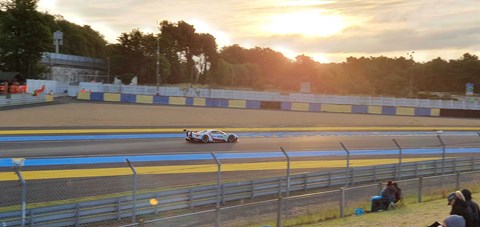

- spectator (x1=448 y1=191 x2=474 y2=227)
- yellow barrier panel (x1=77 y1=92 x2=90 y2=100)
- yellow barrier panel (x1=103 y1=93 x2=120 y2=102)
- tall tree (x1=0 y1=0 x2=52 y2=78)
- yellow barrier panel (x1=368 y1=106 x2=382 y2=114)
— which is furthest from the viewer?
tall tree (x1=0 y1=0 x2=52 y2=78)

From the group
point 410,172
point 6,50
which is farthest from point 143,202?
point 6,50

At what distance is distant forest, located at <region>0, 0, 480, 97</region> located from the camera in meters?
64.0

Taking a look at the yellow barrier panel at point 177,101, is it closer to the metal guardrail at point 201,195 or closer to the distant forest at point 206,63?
the distant forest at point 206,63

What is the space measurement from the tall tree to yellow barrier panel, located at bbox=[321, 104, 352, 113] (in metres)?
39.5

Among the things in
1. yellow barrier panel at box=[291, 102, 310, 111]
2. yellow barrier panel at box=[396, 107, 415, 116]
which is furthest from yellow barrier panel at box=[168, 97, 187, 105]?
yellow barrier panel at box=[396, 107, 415, 116]

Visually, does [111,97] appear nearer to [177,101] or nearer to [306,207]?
[177,101]

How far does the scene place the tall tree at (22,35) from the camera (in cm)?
6297

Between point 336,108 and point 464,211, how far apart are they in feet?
155

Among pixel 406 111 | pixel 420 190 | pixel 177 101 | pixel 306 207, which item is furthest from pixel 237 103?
pixel 306 207

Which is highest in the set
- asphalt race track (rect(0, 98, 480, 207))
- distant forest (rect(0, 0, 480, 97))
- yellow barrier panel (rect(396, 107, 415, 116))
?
distant forest (rect(0, 0, 480, 97))

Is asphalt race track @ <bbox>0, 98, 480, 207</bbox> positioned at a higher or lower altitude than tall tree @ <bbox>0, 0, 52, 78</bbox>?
lower

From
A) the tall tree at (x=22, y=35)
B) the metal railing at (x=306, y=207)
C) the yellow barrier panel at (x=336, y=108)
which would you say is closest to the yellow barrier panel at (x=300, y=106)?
the yellow barrier panel at (x=336, y=108)

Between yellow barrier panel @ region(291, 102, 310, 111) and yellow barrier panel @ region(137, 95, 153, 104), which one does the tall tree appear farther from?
yellow barrier panel @ region(291, 102, 310, 111)

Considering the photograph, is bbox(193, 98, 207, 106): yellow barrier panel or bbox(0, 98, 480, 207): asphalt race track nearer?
bbox(0, 98, 480, 207): asphalt race track
